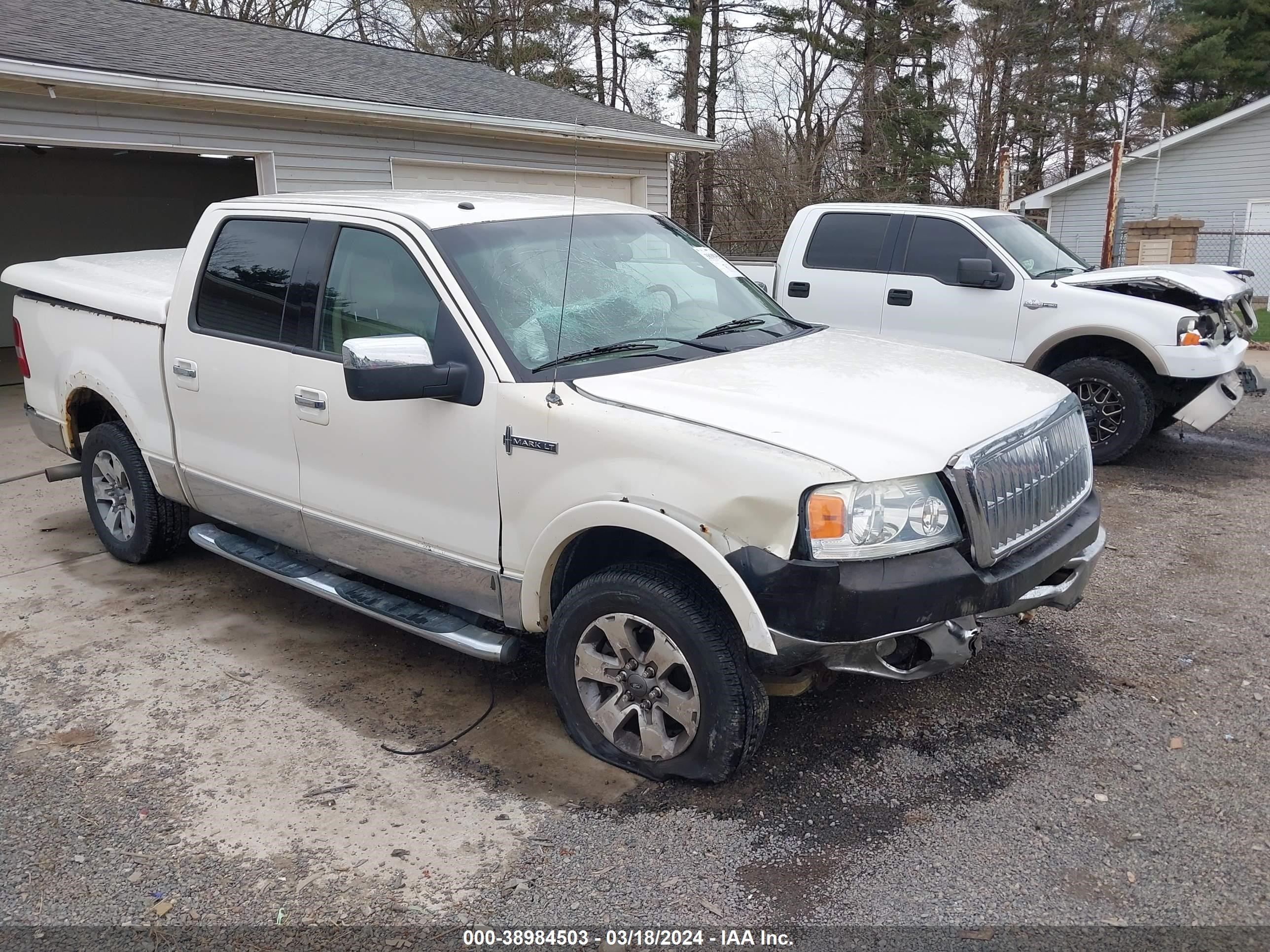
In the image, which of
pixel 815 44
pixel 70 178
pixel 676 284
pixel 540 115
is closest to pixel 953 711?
pixel 676 284

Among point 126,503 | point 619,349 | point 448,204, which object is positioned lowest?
point 126,503

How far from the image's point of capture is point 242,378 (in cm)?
447

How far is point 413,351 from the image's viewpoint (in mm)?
3430

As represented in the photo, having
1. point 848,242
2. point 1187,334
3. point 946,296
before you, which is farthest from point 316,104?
point 1187,334

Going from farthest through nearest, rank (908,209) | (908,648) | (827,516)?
(908,209)
(908,648)
(827,516)

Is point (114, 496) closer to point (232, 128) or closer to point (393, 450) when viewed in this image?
point (393, 450)

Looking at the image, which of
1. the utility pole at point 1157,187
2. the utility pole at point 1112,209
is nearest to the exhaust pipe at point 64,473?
the utility pole at point 1112,209

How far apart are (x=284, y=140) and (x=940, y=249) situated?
263 inches

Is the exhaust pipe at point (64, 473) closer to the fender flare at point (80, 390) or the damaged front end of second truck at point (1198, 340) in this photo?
the fender flare at point (80, 390)

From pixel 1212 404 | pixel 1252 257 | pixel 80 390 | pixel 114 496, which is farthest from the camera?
pixel 1252 257

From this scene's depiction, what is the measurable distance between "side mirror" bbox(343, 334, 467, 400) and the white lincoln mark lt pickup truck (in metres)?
0.01

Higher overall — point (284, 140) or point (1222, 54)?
point (1222, 54)

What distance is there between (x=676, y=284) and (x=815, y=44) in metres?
26.3

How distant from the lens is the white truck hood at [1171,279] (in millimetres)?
7254
